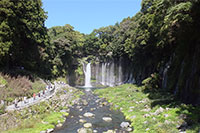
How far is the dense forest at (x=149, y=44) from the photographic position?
12.1 meters

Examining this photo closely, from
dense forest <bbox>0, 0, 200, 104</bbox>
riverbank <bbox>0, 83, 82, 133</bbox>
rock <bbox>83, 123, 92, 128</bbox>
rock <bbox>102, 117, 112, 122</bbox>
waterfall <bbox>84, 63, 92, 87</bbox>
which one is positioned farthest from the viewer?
waterfall <bbox>84, 63, 92, 87</bbox>

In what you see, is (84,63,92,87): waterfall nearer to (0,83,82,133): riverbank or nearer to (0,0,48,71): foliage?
(0,0,48,71): foliage

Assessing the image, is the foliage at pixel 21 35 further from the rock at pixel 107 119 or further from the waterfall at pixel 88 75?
the waterfall at pixel 88 75

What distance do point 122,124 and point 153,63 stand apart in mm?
17425

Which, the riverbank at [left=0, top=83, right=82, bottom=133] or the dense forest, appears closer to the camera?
the riverbank at [left=0, top=83, right=82, bottom=133]

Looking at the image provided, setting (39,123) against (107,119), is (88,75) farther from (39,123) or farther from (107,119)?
(39,123)

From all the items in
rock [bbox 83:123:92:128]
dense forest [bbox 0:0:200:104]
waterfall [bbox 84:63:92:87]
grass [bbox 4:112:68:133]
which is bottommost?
rock [bbox 83:123:92:128]

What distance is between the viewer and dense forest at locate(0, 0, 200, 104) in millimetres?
12102

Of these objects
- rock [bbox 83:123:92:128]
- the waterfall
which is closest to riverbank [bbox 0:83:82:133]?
rock [bbox 83:123:92:128]

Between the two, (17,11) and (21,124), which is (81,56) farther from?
(21,124)

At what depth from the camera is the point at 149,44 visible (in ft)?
80.4

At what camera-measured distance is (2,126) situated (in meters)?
10.9

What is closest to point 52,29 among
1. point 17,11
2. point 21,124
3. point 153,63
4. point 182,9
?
point 17,11

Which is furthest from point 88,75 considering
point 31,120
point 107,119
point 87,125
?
point 31,120
